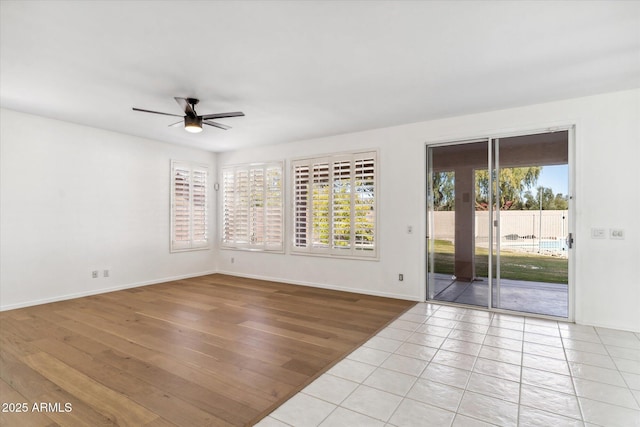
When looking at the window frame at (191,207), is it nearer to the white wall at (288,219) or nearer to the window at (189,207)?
the window at (189,207)

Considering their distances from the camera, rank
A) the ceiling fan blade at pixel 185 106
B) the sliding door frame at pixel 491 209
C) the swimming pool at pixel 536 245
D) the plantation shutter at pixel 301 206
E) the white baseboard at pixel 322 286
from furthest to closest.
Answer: the plantation shutter at pixel 301 206, the white baseboard at pixel 322 286, the swimming pool at pixel 536 245, the sliding door frame at pixel 491 209, the ceiling fan blade at pixel 185 106

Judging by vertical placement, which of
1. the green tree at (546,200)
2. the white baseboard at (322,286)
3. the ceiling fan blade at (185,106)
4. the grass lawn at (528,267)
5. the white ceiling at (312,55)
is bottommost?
the white baseboard at (322,286)

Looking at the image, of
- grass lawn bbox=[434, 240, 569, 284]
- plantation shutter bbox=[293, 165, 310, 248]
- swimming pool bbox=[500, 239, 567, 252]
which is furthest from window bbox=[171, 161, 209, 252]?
swimming pool bbox=[500, 239, 567, 252]

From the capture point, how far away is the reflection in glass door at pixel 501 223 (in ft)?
13.2

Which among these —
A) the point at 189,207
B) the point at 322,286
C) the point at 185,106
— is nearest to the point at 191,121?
the point at 185,106

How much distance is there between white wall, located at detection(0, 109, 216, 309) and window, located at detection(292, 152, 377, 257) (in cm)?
256

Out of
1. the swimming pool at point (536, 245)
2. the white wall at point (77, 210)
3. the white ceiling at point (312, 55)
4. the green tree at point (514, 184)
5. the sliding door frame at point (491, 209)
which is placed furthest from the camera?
the white wall at point (77, 210)

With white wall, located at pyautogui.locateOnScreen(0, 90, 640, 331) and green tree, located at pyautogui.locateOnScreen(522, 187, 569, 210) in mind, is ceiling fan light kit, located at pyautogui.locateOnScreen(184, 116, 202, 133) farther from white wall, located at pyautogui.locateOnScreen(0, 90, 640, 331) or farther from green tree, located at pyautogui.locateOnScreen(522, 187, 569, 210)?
green tree, located at pyautogui.locateOnScreen(522, 187, 569, 210)

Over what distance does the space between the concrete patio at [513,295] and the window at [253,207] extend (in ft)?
10.0

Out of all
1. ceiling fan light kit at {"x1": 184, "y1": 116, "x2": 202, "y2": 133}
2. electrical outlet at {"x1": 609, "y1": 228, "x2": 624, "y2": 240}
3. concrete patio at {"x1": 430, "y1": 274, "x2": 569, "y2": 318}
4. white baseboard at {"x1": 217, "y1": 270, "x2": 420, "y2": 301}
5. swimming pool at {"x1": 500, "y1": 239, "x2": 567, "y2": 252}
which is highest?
ceiling fan light kit at {"x1": 184, "y1": 116, "x2": 202, "y2": 133}

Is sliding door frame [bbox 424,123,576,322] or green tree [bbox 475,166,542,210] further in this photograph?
green tree [bbox 475,166,542,210]

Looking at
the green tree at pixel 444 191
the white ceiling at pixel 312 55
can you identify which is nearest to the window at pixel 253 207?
the white ceiling at pixel 312 55

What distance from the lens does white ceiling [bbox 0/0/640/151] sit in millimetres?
2225

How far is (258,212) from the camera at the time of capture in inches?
255
